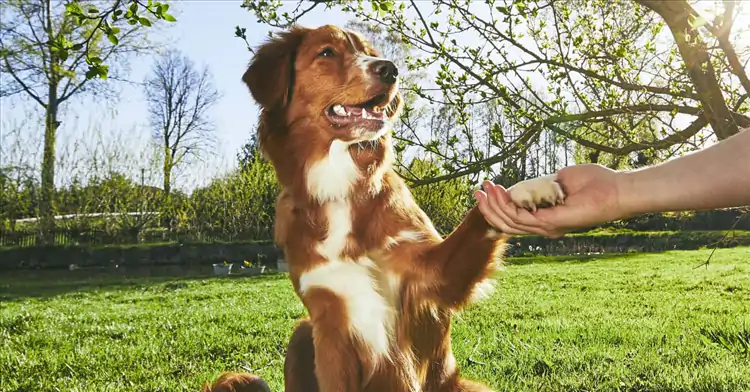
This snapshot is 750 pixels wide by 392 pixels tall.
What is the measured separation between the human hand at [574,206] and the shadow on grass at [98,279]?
1557 cm

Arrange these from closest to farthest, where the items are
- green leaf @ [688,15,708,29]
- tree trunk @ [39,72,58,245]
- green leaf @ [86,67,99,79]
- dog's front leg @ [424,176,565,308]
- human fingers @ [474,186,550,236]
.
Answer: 1. human fingers @ [474,186,550,236]
2. dog's front leg @ [424,176,565,308]
3. green leaf @ [86,67,99,79]
4. green leaf @ [688,15,708,29]
5. tree trunk @ [39,72,58,245]

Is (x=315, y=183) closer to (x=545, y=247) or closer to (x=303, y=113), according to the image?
(x=303, y=113)

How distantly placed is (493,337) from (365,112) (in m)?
4.74

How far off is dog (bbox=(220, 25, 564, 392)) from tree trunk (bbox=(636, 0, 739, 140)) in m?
2.79

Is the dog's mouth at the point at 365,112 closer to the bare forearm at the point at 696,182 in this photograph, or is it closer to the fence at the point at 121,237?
the bare forearm at the point at 696,182

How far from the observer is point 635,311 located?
9.42 metres

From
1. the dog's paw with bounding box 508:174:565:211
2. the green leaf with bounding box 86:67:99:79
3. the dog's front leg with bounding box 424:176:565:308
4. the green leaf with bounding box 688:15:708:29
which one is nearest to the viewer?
the dog's paw with bounding box 508:174:565:211

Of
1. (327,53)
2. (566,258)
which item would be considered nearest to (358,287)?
(327,53)

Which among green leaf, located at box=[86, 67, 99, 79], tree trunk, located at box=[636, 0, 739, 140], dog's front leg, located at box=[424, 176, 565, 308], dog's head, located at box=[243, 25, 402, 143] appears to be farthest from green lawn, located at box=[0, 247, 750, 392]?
green leaf, located at box=[86, 67, 99, 79]

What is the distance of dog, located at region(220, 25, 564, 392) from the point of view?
92.8 inches

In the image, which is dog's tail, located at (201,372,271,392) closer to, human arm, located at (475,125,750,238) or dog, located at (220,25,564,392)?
dog, located at (220,25,564,392)

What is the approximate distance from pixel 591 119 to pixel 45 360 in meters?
5.57

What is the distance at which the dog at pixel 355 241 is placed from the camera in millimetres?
2357

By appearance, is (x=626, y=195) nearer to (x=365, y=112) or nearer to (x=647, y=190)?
(x=647, y=190)
